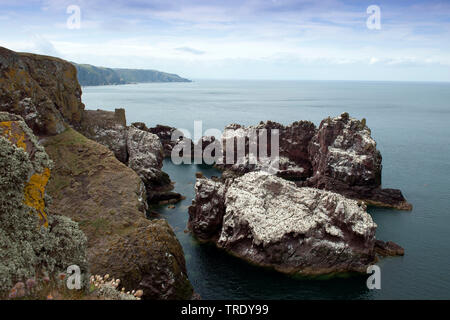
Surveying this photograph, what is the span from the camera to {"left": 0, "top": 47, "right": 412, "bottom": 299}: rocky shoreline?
16.5 meters

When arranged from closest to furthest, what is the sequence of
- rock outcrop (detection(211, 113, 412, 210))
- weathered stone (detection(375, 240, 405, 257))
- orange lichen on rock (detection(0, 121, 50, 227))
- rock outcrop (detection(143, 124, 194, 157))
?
orange lichen on rock (detection(0, 121, 50, 227)) → weathered stone (detection(375, 240, 405, 257)) → rock outcrop (detection(211, 113, 412, 210)) → rock outcrop (detection(143, 124, 194, 157))

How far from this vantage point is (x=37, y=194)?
15672 mm

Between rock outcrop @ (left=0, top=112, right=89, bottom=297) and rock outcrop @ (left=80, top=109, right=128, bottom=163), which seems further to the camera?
rock outcrop @ (left=80, top=109, right=128, bottom=163)

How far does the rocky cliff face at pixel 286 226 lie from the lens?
46688 millimetres

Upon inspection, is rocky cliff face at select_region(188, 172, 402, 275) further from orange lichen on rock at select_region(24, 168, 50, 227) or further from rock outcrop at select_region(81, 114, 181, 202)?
orange lichen on rock at select_region(24, 168, 50, 227)

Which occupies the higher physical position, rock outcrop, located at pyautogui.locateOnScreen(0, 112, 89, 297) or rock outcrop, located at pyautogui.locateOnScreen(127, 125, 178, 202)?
rock outcrop, located at pyautogui.locateOnScreen(0, 112, 89, 297)

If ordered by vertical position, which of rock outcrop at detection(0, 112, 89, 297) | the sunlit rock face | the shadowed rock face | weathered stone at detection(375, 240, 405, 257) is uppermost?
rock outcrop at detection(0, 112, 89, 297)

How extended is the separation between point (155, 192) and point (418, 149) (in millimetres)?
94647

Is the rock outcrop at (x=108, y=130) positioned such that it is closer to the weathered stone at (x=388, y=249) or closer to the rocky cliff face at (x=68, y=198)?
the rocky cliff face at (x=68, y=198)

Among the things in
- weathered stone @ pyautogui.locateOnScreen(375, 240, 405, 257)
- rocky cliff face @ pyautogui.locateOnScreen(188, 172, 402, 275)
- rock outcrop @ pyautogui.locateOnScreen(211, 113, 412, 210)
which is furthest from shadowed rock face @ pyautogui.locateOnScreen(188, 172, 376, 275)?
rock outcrop @ pyautogui.locateOnScreen(211, 113, 412, 210)

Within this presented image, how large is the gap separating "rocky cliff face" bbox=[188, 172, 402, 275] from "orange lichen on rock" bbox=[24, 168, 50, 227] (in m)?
35.1

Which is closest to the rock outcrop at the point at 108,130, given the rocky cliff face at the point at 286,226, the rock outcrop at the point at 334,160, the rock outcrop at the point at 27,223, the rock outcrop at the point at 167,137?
the rock outcrop at the point at 334,160

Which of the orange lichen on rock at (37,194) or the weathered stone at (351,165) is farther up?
the orange lichen on rock at (37,194)
